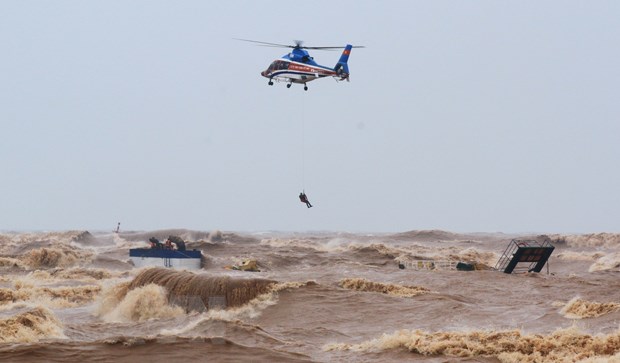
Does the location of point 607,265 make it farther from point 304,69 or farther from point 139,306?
point 139,306

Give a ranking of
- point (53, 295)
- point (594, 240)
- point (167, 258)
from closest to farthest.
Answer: point (53, 295) → point (167, 258) → point (594, 240)

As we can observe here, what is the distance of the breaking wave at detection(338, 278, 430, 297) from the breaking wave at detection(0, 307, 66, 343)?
13.8 m

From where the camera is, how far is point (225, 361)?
15.3m

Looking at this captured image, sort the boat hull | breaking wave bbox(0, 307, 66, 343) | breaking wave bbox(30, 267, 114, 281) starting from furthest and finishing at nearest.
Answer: the boat hull, breaking wave bbox(30, 267, 114, 281), breaking wave bbox(0, 307, 66, 343)

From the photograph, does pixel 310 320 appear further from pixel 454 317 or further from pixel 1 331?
pixel 1 331

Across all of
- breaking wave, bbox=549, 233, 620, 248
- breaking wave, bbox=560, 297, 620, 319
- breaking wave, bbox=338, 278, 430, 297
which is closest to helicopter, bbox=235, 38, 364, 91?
breaking wave, bbox=338, 278, 430, 297

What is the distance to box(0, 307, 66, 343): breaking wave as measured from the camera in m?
16.8

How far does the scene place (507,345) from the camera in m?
16.4

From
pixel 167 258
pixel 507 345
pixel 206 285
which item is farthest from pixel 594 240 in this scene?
pixel 507 345

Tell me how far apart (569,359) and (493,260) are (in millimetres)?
48678

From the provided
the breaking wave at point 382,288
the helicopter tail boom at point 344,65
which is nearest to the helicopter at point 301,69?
Result: the helicopter tail boom at point 344,65

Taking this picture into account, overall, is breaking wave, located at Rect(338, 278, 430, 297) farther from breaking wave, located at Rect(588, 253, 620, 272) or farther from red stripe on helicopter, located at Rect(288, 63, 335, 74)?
breaking wave, located at Rect(588, 253, 620, 272)

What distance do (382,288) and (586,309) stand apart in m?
9.72

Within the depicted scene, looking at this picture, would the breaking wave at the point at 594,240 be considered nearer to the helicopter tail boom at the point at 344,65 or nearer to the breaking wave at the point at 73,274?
the helicopter tail boom at the point at 344,65
